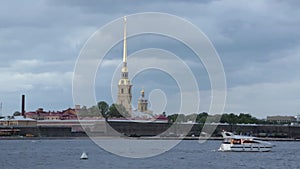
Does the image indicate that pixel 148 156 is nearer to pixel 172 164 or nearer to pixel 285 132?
pixel 172 164

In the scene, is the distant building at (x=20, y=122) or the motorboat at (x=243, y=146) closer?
the motorboat at (x=243, y=146)

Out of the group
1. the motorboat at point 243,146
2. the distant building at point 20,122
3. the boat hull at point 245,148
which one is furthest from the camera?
the distant building at point 20,122

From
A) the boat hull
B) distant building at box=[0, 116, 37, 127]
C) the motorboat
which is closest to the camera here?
the boat hull

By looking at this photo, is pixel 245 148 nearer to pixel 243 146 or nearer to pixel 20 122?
pixel 243 146

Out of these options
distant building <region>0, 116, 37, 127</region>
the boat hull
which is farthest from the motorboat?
distant building <region>0, 116, 37, 127</region>

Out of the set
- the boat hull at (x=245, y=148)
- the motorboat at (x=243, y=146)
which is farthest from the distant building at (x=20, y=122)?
the boat hull at (x=245, y=148)

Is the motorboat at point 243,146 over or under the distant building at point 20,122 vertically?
under

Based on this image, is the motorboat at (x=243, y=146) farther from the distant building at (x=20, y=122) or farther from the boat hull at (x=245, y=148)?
the distant building at (x=20, y=122)

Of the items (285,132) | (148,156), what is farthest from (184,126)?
(148,156)

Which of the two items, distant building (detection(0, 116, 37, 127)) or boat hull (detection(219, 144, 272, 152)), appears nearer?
boat hull (detection(219, 144, 272, 152))

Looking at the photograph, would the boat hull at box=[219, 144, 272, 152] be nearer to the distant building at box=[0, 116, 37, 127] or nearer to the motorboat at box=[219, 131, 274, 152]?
the motorboat at box=[219, 131, 274, 152]

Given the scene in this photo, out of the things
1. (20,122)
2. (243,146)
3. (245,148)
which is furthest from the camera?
(20,122)

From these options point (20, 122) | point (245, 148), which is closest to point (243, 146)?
point (245, 148)

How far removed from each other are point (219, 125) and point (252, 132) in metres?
8.50
